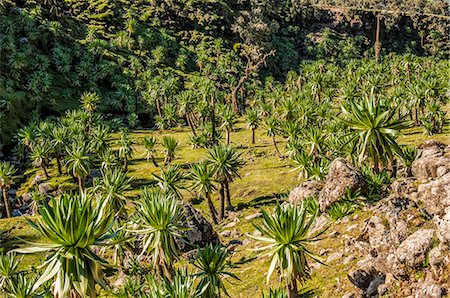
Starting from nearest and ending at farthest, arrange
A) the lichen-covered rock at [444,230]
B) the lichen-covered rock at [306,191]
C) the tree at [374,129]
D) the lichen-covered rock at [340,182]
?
1. the lichen-covered rock at [444,230]
2. the tree at [374,129]
3. the lichen-covered rock at [340,182]
4. the lichen-covered rock at [306,191]

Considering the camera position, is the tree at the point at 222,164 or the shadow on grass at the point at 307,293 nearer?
the shadow on grass at the point at 307,293

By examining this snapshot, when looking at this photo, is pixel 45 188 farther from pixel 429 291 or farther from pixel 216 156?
pixel 429 291

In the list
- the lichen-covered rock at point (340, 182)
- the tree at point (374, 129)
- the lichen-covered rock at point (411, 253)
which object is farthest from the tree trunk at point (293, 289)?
the lichen-covered rock at point (340, 182)

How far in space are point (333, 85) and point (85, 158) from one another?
240 feet

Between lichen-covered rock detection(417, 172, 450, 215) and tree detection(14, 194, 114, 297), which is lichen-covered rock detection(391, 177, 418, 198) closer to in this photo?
lichen-covered rock detection(417, 172, 450, 215)

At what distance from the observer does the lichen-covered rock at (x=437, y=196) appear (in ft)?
64.5

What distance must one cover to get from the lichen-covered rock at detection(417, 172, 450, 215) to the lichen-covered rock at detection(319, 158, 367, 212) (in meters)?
6.82

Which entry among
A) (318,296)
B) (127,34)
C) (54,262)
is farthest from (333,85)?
(54,262)

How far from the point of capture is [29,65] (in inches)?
3735

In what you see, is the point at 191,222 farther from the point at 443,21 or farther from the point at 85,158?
the point at 443,21

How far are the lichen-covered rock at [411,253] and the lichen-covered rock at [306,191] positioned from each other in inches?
608

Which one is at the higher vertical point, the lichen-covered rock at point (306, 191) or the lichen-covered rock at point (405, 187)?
the lichen-covered rock at point (405, 187)

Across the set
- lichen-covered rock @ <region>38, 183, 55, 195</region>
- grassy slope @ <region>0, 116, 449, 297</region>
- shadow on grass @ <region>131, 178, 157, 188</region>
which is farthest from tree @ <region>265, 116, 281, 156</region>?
lichen-covered rock @ <region>38, 183, 55, 195</region>

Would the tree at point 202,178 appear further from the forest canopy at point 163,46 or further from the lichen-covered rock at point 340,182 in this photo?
the forest canopy at point 163,46
